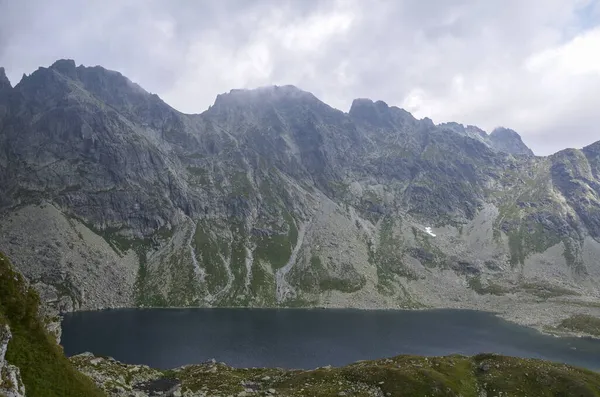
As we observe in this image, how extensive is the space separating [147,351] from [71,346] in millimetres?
20644

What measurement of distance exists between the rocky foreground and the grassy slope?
20683 millimetres

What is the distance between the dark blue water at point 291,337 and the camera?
371 ft

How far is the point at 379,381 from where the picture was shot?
53156 millimetres

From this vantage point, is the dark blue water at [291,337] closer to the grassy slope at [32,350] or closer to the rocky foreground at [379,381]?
the rocky foreground at [379,381]

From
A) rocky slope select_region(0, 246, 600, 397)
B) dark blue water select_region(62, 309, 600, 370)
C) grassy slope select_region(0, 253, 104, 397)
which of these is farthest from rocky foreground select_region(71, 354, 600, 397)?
dark blue water select_region(62, 309, 600, 370)

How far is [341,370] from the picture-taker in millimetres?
60219

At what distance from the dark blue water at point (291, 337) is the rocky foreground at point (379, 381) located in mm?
48984

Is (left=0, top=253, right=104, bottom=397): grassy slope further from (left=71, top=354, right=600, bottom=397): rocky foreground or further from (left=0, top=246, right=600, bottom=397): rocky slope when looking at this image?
(left=71, top=354, right=600, bottom=397): rocky foreground

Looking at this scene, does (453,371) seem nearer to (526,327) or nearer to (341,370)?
(341,370)

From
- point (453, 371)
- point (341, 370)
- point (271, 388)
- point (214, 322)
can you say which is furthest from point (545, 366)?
point (214, 322)

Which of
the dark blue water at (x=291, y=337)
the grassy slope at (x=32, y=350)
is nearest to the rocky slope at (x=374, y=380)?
the grassy slope at (x=32, y=350)

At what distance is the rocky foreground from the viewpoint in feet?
166

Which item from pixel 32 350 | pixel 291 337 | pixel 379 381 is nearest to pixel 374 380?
pixel 379 381

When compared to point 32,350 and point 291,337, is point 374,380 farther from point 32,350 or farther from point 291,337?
point 291,337
